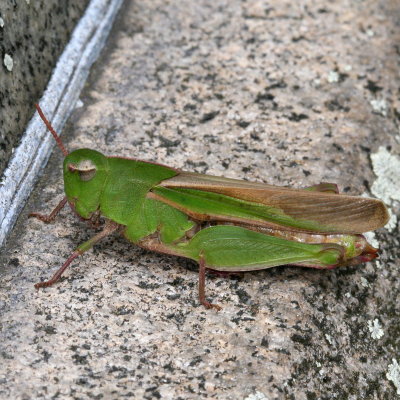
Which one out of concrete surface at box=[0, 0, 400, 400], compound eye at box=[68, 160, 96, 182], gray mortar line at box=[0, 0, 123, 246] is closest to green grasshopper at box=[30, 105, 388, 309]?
compound eye at box=[68, 160, 96, 182]

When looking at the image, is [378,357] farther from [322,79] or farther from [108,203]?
[322,79]

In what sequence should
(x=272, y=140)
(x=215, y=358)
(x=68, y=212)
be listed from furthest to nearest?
(x=272, y=140), (x=68, y=212), (x=215, y=358)

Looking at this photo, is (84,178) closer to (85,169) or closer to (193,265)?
(85,169)

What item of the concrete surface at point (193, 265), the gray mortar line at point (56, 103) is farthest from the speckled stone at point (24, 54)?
the concrete surface at point (193, 265)

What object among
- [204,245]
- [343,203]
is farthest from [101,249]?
[343,203]

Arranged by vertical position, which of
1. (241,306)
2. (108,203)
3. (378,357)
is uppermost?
(108,203)

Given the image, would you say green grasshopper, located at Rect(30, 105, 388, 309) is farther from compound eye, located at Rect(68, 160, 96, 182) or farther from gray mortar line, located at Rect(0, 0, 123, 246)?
gray mortar line, located at Rect(0, 0, 123, 246)

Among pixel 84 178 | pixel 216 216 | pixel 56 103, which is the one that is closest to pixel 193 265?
pixel 216 216
